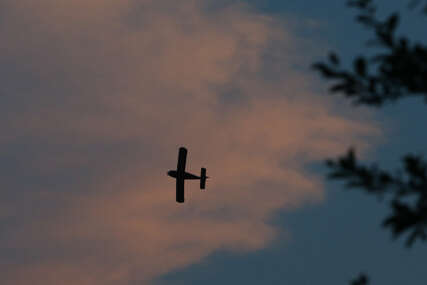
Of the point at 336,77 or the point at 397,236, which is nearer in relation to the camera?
the point at 397,236

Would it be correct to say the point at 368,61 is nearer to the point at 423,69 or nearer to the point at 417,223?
the point at 423,69

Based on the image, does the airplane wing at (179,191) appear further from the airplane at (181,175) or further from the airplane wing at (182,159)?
the airplane wing at (182,159)

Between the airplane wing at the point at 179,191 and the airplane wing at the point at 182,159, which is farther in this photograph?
the airplane wing at the point at 179,191

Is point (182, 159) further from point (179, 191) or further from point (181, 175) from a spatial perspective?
point (179, 191)

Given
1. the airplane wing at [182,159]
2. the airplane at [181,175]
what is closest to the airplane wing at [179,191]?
the airplane at [181,175]

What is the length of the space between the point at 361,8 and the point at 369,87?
1914 mm

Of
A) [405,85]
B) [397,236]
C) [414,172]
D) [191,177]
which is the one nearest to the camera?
[397,236]

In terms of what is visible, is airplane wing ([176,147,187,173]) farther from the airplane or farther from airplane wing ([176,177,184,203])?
airplane wing ([176,177,184,203])

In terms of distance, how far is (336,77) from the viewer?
15078mm

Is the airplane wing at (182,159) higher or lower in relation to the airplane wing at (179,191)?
higher

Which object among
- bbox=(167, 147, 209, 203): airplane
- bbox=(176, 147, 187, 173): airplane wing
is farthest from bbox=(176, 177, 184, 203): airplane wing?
bbox=(176, 147, 187, 173): airplane wing

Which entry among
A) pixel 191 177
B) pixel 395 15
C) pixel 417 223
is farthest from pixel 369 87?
pixel 191 177

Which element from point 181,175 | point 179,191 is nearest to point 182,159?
point 181,175

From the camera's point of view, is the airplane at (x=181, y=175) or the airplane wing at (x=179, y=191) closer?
the airplane at (x=181, y=175)
